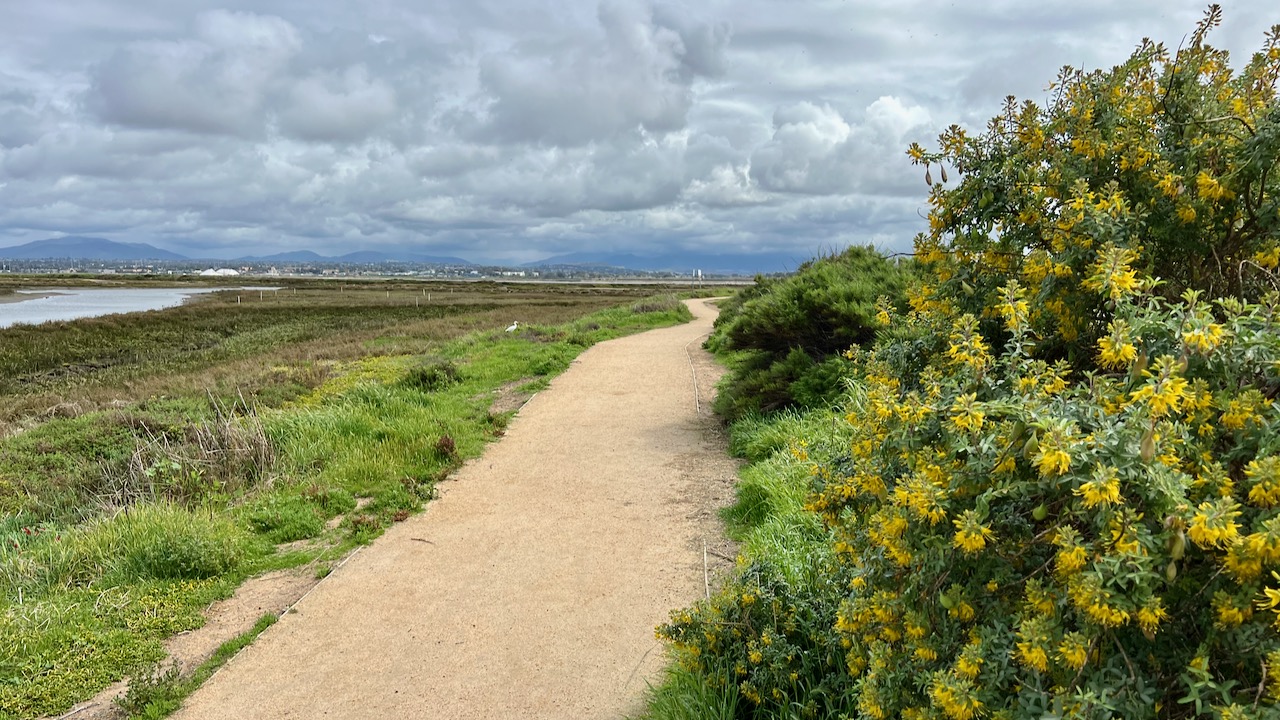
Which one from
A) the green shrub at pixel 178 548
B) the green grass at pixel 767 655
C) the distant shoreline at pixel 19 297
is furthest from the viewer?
the distant shoreline at pixel 19 297

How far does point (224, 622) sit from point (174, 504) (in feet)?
7.36

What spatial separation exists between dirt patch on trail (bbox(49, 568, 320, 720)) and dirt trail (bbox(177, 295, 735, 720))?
21cm

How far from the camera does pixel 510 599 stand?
4992 millimetres

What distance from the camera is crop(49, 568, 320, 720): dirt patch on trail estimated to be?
3857mm

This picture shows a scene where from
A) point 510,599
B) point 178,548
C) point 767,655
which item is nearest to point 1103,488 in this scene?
point 767,655

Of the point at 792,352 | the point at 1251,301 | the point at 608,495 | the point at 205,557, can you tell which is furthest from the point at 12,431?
the point at 1251,301

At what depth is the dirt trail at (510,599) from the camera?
12.9ft

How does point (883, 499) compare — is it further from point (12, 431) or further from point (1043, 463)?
point (12, 431)

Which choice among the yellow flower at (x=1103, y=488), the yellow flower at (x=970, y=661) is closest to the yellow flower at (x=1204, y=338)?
the yellow flower at (x=1103, y=488)

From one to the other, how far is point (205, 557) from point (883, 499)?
4979 millimetres

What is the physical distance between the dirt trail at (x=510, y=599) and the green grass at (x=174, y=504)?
48cm

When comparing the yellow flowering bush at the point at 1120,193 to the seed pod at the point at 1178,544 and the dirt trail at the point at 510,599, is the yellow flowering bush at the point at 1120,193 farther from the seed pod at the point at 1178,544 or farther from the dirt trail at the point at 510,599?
the dirt trail at the point at 510,599

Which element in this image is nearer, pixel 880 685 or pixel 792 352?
pixel 880 685

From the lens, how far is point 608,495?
23.3 ft
